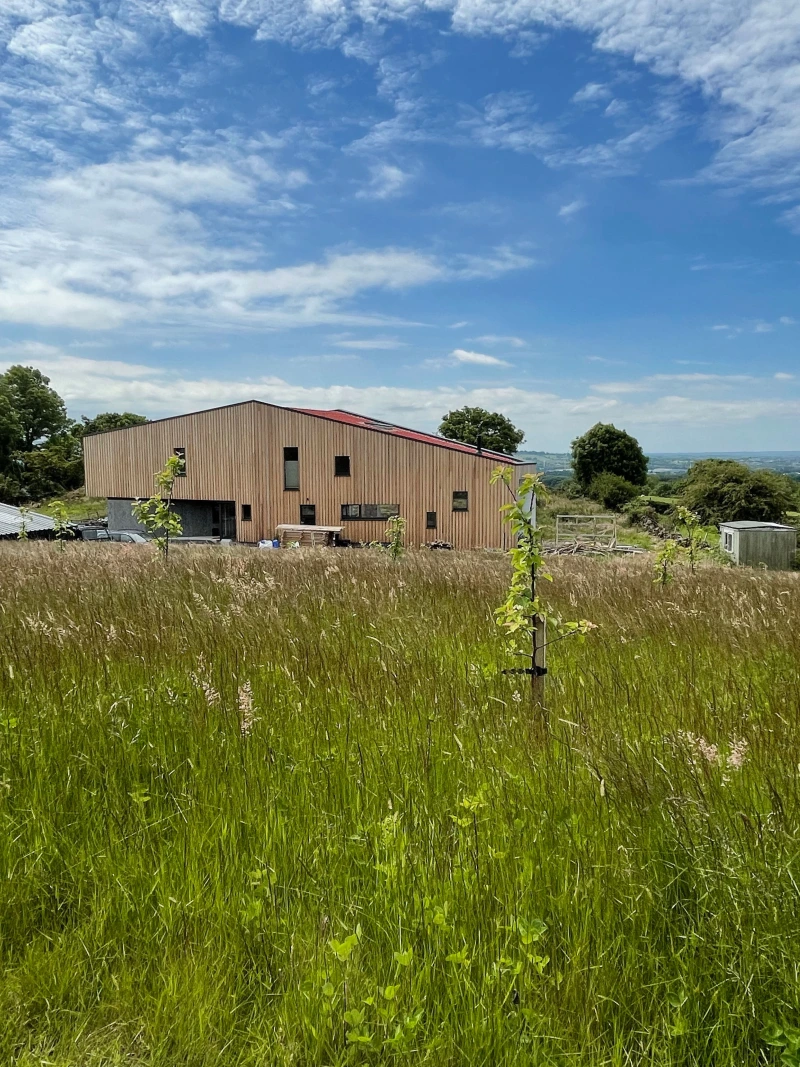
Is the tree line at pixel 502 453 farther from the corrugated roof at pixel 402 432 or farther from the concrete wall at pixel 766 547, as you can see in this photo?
the concrete wall at pixel 766 547

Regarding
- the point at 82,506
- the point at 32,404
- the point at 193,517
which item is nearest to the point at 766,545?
the point at 193,517

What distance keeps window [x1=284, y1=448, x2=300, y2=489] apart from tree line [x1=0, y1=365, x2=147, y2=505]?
114 ft

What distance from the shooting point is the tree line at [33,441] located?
68812 millimetres

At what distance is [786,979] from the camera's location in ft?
5.34

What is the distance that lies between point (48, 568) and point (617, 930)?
26.5ft

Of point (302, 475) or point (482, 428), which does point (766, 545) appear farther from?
point (482, 428)

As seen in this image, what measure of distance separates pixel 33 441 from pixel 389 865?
88625mm

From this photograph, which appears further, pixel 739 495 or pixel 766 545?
pixel 739 495

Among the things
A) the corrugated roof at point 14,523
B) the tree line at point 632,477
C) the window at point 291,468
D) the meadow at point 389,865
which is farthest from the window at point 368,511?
the meadow at point 389,865

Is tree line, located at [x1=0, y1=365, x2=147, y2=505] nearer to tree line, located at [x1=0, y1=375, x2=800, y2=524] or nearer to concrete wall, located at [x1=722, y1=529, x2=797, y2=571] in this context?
tree line, located at [x1=0, y1=375, x2=800, y2=524]

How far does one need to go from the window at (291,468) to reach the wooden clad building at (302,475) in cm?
7

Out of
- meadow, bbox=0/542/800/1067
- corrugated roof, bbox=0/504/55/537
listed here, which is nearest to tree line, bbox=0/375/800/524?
corrugated roof, bbox=0/504/55/537

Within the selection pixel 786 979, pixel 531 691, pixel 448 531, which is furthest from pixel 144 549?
pixel 448 531

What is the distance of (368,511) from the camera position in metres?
40.1
